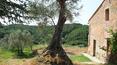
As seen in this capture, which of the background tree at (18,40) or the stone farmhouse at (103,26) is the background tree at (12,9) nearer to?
the stone farmhouse at (103,26)

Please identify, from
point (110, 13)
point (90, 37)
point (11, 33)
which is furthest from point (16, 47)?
point (110, 13)

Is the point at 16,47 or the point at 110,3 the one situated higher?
the point at 110,3

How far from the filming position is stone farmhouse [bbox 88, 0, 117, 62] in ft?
70.4

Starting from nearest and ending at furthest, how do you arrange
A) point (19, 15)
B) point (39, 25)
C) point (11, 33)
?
point (19, 15), point (39, 25), point (11, 33)

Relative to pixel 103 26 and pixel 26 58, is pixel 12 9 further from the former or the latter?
pixel 26 58

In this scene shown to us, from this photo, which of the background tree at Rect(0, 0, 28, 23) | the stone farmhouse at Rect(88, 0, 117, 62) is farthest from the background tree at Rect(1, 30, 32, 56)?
the background tree at Rect(0, 0, 28, 23)

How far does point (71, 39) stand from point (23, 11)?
3959 cm

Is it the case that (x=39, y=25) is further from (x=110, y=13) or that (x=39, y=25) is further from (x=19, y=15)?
(x=19, y=15)

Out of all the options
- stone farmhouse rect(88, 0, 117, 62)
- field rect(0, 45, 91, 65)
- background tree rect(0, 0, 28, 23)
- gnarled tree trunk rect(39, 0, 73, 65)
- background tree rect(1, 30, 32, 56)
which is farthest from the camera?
background tree rect(1, 30, 32, 56)

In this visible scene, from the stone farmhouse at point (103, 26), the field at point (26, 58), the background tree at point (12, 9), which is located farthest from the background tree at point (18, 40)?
the background tree at point (12, 9)

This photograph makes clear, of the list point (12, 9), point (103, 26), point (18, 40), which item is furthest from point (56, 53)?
point (18, 40)

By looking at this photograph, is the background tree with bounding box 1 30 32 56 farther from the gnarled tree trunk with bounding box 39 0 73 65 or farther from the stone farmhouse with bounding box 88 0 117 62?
the gnarled tree trunk with bounding box 39 0 73 65

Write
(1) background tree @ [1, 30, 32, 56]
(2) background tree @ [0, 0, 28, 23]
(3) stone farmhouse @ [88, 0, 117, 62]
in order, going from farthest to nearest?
(1) background tree @ [1, 30, 32, 56] < (3) stone farmhouse @ [88, 0, 117, 62] < (2) background tree @ [0, 0, 28, 23]

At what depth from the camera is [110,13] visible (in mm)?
21984
